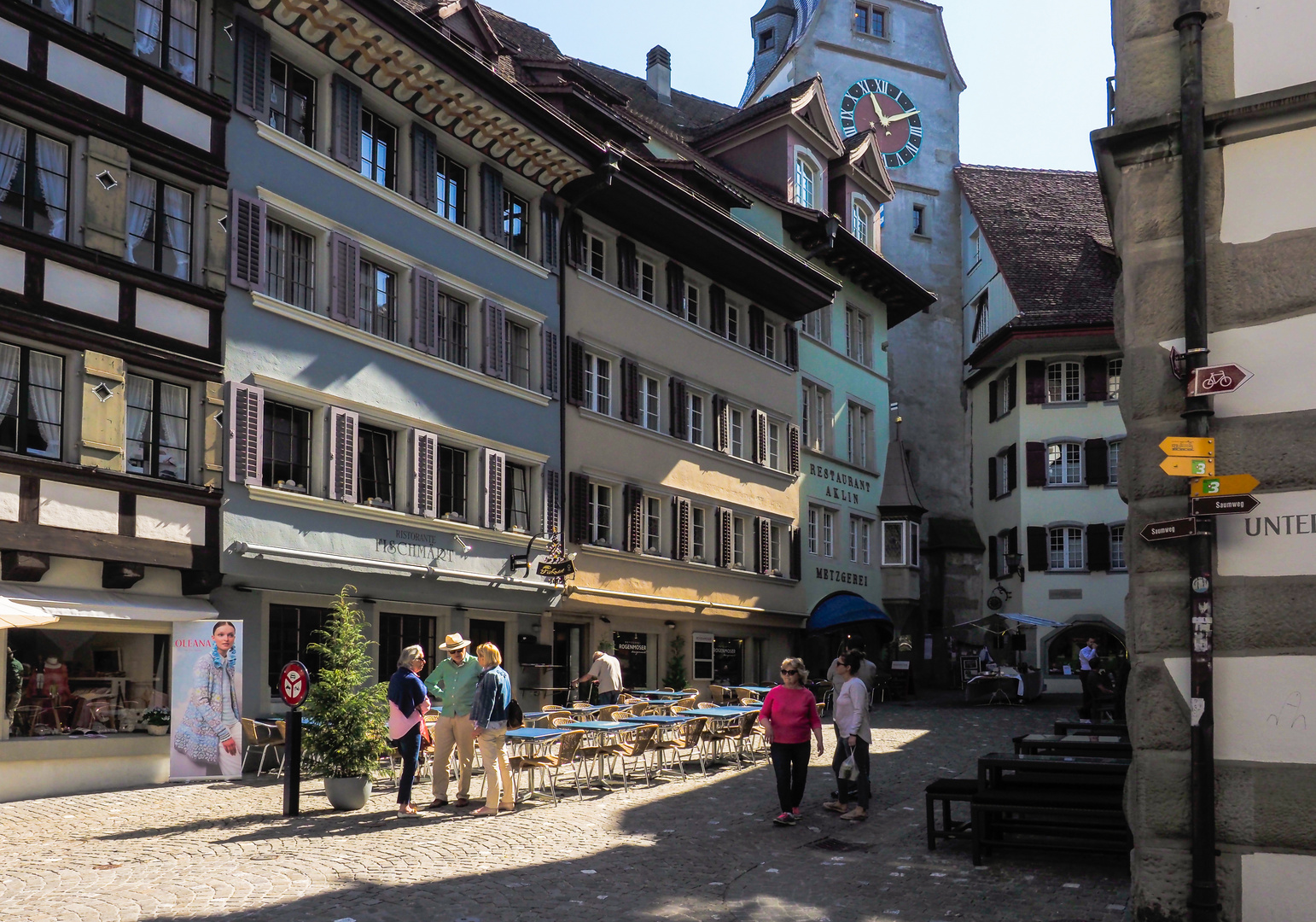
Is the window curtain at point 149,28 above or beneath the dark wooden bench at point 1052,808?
above

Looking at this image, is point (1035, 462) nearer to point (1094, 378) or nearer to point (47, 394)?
point (1094, 378)

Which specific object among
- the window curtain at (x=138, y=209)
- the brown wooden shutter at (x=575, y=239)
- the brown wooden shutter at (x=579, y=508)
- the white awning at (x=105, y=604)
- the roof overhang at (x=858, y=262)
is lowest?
the white awning at (x=105, y=604)

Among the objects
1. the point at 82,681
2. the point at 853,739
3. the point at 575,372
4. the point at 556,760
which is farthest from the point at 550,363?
the point at 853,739

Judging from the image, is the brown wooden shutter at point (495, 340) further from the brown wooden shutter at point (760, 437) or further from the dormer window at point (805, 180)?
the dormer window at point (805, 180)

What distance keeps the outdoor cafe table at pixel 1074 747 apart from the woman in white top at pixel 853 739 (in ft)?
5.07

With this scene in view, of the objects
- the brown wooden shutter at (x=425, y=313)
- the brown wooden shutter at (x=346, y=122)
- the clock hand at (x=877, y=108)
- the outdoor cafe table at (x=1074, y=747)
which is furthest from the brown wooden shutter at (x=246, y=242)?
the clock hand at (x=877, y=108)

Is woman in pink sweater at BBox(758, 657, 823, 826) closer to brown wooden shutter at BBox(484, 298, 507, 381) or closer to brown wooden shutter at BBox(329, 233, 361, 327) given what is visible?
brown wooden shutter at BBox(329, 233, 361, 327)

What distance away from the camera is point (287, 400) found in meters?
20.1

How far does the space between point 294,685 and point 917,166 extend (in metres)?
40.2

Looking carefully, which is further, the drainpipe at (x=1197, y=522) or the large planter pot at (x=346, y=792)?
the large planter pot at (x=346, y=792)

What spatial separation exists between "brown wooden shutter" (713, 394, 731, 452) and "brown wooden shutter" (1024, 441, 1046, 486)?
14441 mm

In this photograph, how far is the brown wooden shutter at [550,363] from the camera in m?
26.2

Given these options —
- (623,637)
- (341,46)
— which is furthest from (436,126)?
(623,637)

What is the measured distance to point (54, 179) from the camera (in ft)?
55.6
